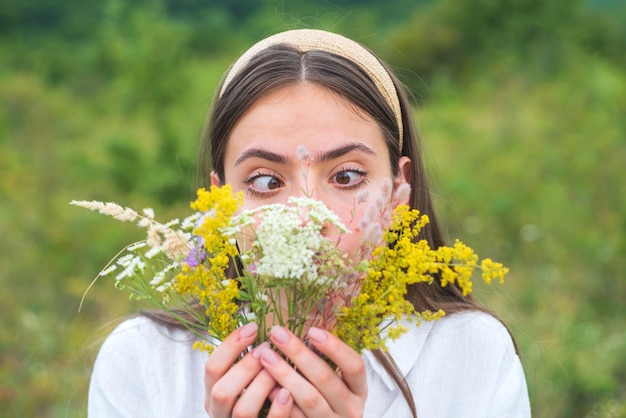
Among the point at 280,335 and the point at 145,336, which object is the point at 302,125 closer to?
the point at 280,335

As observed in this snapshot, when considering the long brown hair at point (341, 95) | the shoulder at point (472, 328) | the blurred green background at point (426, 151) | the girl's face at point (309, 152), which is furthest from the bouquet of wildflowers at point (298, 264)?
the blurred green background at point (426, 151)

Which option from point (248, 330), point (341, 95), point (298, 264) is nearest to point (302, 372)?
point (248, 330)

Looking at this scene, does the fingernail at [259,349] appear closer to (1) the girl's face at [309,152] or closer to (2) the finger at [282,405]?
(2) the finger at [282,405]

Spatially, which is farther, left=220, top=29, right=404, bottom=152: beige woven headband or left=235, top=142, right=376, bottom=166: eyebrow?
left=220, top=29, right=404, bottom=152: beige woven headband

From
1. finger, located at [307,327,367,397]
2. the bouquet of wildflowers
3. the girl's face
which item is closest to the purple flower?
the bouquet of wildflowers

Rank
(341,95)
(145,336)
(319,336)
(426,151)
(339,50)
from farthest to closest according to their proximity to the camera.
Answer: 1. (426,151)
2. (145,336)
3. (339,50)
4. (341,95)
5. (319,336)

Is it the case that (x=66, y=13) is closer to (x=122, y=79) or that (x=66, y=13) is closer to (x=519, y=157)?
(x=122, y=79)

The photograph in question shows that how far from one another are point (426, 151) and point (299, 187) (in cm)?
94

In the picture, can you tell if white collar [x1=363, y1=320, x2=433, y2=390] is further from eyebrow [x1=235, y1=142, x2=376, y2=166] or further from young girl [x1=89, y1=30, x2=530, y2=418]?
eyebrow [x1=235, y1=142, x2=376, y2=166]

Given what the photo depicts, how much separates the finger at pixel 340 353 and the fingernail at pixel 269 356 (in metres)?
0.08

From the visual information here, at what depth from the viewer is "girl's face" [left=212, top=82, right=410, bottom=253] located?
74.3 inches

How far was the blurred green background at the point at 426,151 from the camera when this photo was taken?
4363 mm

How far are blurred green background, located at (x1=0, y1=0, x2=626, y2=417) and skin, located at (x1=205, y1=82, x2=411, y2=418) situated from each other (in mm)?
566

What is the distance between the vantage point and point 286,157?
6.23ft
